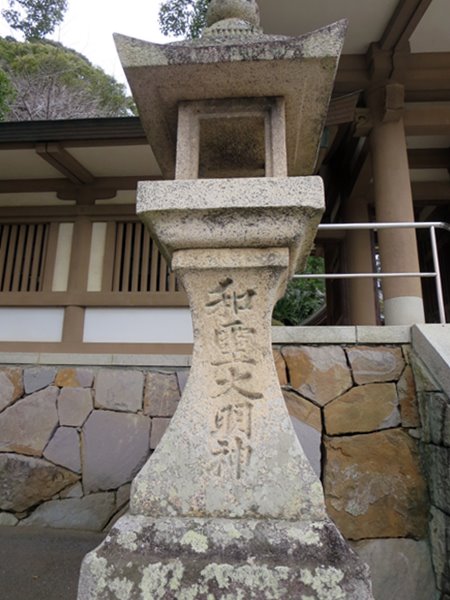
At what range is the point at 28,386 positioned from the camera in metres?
4.06

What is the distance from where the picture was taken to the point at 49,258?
5.43 meters

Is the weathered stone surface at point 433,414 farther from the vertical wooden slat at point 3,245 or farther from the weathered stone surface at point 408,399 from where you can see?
the vertical wooden slat at point 3,245

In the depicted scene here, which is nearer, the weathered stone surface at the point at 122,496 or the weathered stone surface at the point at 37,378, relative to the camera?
the weathered stone surface at the point at 122,496

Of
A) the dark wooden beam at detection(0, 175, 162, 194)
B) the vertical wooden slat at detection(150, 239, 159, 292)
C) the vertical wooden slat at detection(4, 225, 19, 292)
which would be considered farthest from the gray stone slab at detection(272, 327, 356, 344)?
the vertical wooden slat at detection(4, 225, 19, 292)

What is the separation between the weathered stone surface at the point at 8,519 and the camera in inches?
140

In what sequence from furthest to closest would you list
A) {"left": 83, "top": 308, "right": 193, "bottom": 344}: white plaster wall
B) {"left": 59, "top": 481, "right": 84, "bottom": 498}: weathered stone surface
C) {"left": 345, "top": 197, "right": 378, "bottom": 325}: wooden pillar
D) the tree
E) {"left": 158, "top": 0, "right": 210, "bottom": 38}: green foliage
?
the tree < {"left": 158, "top": 0, "right": 210, "bottom": 38}: green foliage < {"left": 345, "top": 197, "right": 378, "bottom": 325}: wooden pillar < {"left": 83, "top": 308, "right": 193, "bottom": 344}: white plaster wall < {"left": 59, "top": 481, "right": 84, "bottom": 498}: weathered stone surface

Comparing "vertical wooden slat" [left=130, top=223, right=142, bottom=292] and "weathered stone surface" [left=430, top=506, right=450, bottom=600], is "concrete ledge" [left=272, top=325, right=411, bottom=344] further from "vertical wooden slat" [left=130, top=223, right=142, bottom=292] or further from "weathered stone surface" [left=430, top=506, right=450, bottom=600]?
"vertical wooden slat" [left=130, top=223, right=142, bottom=292]

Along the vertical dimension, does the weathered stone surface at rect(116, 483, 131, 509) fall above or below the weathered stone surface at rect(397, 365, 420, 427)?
below

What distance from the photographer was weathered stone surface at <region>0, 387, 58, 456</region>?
150 inches

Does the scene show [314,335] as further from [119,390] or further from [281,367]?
[119,390]

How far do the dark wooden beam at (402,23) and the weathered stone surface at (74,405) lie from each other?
16.1 ft

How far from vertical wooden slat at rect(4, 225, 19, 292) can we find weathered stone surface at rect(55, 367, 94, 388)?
6.48 ft

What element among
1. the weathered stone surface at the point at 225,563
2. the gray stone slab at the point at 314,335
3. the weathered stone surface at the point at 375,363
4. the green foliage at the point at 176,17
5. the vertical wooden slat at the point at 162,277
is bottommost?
the weathered stone surface at the point at 225,563

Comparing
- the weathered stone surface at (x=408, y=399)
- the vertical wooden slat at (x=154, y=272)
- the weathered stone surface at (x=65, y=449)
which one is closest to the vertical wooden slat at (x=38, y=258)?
the vertical wooden slat at (x=154, y=272)
